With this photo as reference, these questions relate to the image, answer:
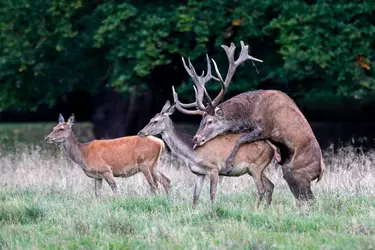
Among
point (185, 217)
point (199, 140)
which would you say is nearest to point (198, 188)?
point (199, 140)

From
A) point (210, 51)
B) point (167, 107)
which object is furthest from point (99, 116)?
point (167, 107)

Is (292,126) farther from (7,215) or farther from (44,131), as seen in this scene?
(44,131)

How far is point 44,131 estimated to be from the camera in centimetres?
2911

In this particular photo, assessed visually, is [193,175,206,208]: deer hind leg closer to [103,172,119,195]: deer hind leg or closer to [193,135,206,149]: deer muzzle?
[193,135,206,149]: deer muzzle

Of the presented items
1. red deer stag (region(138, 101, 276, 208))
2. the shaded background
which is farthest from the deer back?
the shaded background

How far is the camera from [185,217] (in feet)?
31.1

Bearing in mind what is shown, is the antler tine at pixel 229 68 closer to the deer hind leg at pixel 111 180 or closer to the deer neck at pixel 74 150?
the deer hind leg at pixel 111 180

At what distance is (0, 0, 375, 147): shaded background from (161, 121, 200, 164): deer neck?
5.68 metres

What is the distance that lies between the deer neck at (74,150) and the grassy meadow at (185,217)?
0.34 metres

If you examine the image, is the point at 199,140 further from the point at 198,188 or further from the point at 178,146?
the point at 198,188

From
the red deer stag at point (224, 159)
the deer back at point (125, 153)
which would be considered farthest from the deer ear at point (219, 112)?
the deer back at point (125, 153)

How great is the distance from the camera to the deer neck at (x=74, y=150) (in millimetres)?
13852

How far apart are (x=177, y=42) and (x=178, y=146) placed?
693 cm

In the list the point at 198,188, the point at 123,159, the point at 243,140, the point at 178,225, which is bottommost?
the point at 123,159
